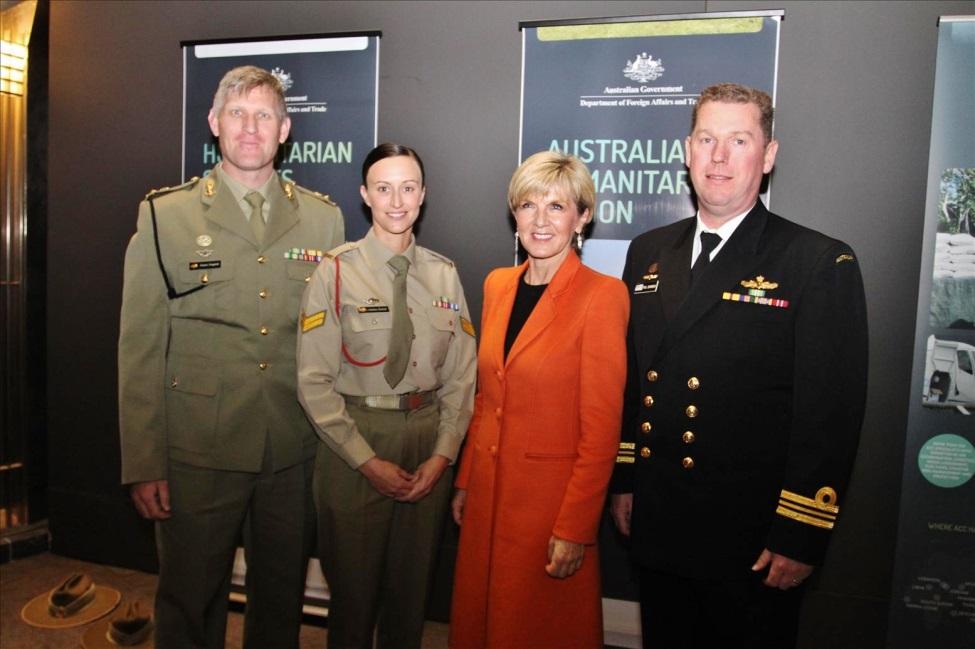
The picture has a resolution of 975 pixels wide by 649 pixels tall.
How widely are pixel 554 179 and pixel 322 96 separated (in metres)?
1.67

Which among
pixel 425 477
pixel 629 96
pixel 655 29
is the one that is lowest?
pixel 425 477

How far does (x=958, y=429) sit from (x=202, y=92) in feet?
11.4

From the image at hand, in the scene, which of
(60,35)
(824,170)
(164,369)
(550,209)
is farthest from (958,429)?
(60,35)

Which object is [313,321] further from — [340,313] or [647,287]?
[647,287]

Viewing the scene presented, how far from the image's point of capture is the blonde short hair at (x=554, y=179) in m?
1.91

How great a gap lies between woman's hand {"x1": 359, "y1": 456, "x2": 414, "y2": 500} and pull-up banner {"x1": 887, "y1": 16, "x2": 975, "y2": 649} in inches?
71.0

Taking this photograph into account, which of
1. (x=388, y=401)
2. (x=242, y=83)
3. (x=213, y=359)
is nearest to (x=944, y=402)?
(x=388, y=401)

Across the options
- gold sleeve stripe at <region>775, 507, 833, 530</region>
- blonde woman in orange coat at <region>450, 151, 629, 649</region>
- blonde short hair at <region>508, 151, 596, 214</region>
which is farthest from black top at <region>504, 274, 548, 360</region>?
gold sleeve stripe at <region>775, 507, 833, 530</region>

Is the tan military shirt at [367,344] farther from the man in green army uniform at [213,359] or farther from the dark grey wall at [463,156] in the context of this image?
the dark grey wall at [463,156]

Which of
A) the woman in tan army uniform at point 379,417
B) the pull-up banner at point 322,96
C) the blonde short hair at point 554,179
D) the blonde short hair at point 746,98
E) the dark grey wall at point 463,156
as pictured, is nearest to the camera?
the blonde short hair at point 746,98

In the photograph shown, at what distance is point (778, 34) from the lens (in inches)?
104

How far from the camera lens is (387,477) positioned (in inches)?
78.5

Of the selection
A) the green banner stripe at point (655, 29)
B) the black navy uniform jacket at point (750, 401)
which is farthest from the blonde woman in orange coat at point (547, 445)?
the green banner stripe at point (655, 29)

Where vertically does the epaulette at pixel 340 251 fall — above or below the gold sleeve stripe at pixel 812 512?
above
